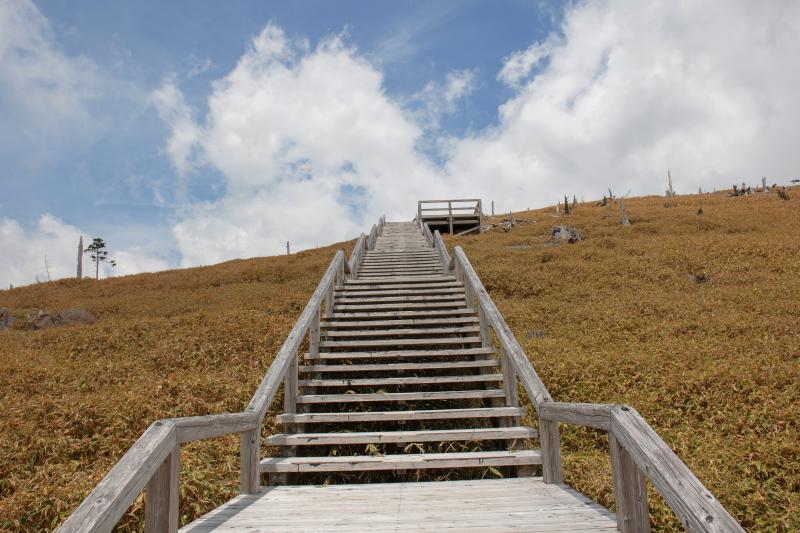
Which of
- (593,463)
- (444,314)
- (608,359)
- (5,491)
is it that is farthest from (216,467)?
(608,359)

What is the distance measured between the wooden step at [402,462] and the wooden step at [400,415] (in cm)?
67

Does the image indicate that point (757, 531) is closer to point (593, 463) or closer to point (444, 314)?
point (593, 463)

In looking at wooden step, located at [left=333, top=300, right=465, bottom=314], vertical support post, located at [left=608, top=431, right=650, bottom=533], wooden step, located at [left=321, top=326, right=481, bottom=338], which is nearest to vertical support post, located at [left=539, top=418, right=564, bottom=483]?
vertical support post, located at [left=608, top=431, right=650, bottom=533]

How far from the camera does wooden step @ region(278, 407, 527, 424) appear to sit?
18.0 ft

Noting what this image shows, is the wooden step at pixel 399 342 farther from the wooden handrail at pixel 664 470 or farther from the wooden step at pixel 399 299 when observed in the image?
the wooden handrail at pixel 664 470

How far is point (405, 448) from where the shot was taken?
5207 mm

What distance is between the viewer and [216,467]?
5020 millimetres

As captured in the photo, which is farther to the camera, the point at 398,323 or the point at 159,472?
the point at 398,323

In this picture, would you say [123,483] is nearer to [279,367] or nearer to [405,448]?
[279,367]

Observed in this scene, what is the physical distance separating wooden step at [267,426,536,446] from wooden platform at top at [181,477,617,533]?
66 centimetres

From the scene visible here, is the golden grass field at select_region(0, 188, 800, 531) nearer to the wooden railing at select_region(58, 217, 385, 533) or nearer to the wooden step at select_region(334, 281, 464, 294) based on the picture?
the wooden railing at select_region(58, 217, 385, 533)

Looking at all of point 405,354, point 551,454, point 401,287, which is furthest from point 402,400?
point 401,287

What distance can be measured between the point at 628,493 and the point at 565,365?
17.1 feet

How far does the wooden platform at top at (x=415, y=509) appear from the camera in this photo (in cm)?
342
